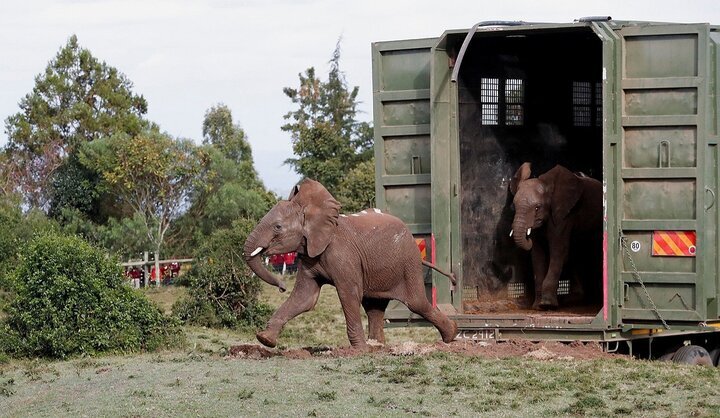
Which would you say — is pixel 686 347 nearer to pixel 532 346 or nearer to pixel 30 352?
pixel 532 346

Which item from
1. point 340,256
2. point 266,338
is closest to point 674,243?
point 340,256

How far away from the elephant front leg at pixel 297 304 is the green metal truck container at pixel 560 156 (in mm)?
1251

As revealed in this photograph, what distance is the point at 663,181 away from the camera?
15.1 metres

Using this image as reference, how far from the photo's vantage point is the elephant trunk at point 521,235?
57.0 ft

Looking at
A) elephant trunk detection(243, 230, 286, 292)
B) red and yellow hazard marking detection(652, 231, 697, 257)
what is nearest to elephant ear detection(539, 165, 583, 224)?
red and yellow hazard marking detection(652, 231, 697, 257)

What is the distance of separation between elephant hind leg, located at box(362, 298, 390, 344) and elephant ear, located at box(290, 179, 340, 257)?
1.30 metres

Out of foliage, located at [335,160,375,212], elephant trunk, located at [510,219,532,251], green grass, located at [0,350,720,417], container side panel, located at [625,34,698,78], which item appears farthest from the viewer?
foliage, located at [335,160,375,212]

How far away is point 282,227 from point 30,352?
465 cm

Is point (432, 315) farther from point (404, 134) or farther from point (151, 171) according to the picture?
point (151, 171)

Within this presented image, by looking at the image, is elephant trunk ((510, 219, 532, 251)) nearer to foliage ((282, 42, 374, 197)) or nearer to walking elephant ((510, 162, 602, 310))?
walking elephant ((510, 162, 602, 310))

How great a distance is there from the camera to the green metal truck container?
14945mm

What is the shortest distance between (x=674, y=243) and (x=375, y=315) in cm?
361

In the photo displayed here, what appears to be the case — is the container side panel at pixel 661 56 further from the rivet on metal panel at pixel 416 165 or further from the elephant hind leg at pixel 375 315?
the elephant hind leg at pixel 375 315

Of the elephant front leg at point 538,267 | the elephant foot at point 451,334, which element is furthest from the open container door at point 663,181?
the elephant front leg at point 538,267
